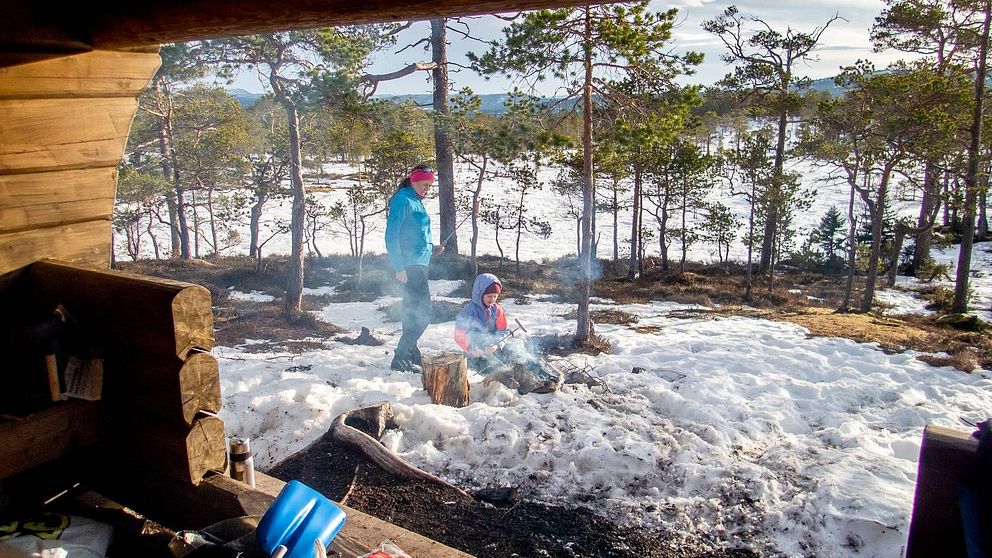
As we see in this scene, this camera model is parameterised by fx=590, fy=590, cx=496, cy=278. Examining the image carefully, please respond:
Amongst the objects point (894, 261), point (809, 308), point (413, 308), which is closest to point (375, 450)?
point (413, 308)

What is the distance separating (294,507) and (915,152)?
53.6 ft

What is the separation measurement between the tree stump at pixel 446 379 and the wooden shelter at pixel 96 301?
3.17 meters

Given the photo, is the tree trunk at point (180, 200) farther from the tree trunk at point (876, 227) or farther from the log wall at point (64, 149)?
the tree trunk at point (876, 227)

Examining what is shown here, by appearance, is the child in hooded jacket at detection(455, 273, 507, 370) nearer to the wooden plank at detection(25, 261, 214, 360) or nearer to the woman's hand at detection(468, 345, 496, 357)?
the woman's hand at detection(468, 345, 496, 357)

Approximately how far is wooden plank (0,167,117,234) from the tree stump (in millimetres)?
3335

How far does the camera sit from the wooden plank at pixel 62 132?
7.10ft

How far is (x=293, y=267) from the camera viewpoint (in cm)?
1252

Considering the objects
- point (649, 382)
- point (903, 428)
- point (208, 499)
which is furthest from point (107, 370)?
point (903, 428)

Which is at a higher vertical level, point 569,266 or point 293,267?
point 293,267

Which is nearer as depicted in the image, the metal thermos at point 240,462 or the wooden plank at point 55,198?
the wooden plank at point 55,198

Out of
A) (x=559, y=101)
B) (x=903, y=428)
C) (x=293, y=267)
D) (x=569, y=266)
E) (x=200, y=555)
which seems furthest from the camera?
(x=569, y=266)

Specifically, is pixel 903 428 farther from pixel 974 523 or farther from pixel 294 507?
pixel 294 507

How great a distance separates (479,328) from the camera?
670cm

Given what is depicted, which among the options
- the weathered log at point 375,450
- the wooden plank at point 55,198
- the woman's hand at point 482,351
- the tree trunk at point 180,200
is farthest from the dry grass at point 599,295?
the wooden plank at point 55,198
